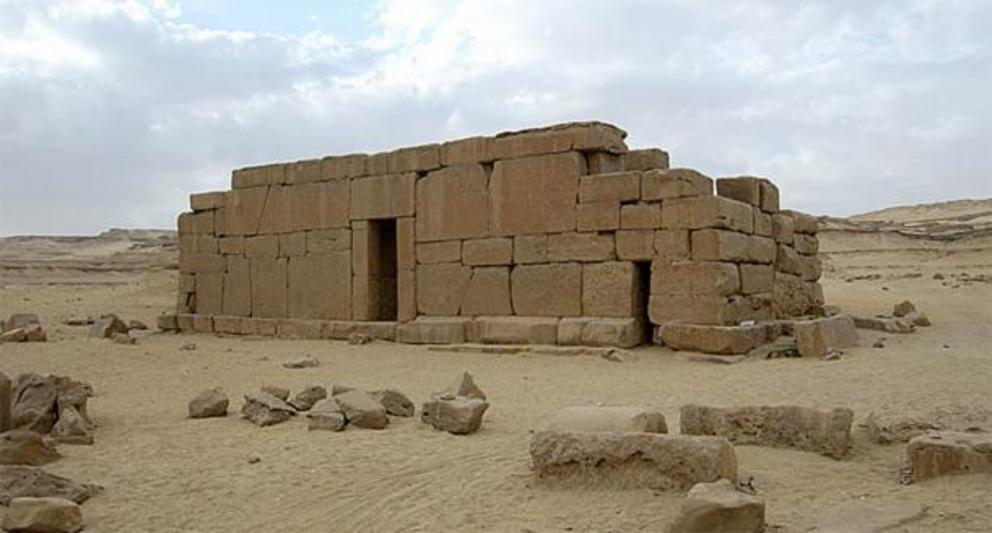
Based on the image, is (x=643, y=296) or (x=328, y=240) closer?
(x=643, y=296)

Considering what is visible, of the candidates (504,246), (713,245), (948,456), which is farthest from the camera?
(504,246)

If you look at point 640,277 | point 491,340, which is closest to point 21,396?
point 491,340

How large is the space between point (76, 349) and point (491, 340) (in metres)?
5.86

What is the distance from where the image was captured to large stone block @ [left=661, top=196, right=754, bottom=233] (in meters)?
10.9

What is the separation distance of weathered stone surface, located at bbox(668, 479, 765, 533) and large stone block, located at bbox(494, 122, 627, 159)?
836 centimetres

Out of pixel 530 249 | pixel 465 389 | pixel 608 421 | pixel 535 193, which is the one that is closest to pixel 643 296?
pixel 530 249

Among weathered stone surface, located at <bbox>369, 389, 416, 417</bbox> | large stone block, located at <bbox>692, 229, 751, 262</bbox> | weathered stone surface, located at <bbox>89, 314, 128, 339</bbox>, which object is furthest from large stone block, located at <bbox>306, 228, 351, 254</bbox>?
weathered stone surface, located at <bbox>369, 389, 416, 417</bbox>

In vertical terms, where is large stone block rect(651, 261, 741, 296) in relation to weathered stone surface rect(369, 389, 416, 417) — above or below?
above

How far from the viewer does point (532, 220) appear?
12.2m

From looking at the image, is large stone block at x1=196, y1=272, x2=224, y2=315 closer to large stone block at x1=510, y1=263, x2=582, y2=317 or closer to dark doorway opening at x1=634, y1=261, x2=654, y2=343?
large stone block at x1=510, y1=263, x2=582, y2=317

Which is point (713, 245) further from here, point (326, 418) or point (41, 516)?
point (41, 516)

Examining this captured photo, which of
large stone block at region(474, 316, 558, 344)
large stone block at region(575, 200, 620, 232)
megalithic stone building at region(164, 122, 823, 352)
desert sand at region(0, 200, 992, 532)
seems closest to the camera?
desert sand at region(0, 200, 992, 532)

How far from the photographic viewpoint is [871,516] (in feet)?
12.8

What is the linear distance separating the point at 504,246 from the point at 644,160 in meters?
2.34
